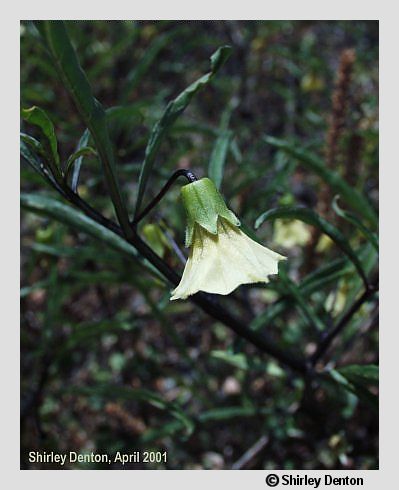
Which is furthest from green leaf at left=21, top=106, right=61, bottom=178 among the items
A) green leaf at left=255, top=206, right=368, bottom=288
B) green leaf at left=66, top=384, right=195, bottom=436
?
green leaf at left=66, top=384, right=195, bottom=436

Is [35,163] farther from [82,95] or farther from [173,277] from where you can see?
[173,277]

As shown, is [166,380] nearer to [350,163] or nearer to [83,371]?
[83,371]

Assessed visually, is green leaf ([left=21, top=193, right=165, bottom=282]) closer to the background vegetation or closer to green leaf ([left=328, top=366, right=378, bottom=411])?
the background vegetation

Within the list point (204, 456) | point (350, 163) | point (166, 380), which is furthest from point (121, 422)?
point (350, 163)

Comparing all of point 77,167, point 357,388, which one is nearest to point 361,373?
point 357,388

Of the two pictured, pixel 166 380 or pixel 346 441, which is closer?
pixel 346 441

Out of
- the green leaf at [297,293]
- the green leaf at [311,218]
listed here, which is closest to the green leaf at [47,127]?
the green leaf at [311,218]
